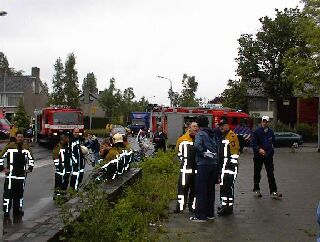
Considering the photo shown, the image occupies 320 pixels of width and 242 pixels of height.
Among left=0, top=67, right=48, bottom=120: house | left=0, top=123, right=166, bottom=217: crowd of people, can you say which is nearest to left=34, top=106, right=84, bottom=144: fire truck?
left=0, top=123, right=166, bottom=217: crowd of people

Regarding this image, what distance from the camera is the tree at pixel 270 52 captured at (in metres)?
58.8

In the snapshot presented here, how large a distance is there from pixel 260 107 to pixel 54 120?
44825 millimetres

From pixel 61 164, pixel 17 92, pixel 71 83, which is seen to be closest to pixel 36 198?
pixel 61 164

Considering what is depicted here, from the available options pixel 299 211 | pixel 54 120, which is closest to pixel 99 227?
pixel 299 211

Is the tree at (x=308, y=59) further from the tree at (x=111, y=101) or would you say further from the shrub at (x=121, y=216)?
the tree at (x=111, y=101)

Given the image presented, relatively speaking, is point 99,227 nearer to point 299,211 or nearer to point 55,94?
point 299,211

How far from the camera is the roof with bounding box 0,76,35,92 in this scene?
7926 centimetres

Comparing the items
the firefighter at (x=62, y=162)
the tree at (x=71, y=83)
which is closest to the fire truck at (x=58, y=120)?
the firefighter at (x=62, y=162)

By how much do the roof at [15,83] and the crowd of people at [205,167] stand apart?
71582 millimetres

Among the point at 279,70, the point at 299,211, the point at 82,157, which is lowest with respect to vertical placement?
the point at 299,211

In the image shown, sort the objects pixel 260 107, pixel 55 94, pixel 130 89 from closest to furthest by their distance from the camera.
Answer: pixel 55 94, pixel 260 107, pixel 130 89

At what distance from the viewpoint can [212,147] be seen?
9172mm

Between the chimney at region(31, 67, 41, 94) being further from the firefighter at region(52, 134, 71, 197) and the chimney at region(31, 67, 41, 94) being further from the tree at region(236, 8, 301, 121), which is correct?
the firefighter at region(52, 134, 71, 197)

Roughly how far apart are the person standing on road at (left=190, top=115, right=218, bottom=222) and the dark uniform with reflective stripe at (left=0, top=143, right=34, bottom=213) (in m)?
3.16
